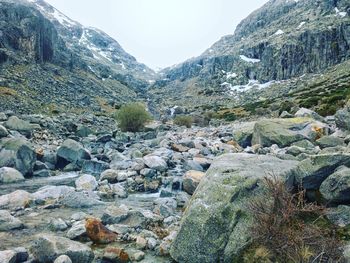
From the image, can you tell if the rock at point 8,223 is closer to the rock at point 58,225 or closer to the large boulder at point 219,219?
the rock at point 58,225

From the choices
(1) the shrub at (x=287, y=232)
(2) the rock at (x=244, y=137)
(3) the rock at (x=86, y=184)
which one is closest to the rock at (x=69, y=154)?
(3) the rock at (x=86, y=184)

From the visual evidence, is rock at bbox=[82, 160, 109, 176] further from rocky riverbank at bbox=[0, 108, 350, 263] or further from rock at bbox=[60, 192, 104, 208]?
rock at bbox=[60, 192, 104, 208]

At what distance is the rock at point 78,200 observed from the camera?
1444 cm

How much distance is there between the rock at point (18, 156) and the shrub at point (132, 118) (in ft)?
82.3

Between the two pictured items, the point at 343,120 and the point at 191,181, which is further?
the point at 343,120

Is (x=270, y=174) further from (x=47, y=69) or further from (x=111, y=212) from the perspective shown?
(x=47, y=69)

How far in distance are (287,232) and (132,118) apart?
40618 millimetres

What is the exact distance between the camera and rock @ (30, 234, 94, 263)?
874 centimetres

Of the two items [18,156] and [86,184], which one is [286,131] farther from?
[18,156]

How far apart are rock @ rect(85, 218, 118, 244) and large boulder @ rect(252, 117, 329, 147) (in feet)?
47.6

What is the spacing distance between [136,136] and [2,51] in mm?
38774

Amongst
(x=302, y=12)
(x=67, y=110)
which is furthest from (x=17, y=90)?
(x=302, y=12)

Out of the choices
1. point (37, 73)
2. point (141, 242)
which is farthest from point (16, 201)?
point (37, 73)

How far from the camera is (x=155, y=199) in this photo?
15.5 meters
